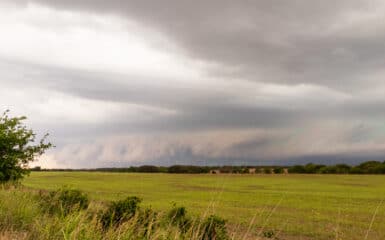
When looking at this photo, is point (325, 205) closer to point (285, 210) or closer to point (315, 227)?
point (285, 210)

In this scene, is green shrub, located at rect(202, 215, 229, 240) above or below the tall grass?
below

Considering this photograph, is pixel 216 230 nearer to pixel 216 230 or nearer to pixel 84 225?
pixel 216 230

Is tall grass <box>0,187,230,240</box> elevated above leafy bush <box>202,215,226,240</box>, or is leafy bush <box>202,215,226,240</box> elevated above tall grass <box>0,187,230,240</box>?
tall grass <box>0,187,230,240</box>

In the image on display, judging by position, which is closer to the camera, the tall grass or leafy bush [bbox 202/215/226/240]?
the tall grass

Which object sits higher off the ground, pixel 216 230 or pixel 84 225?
pixel 84 225

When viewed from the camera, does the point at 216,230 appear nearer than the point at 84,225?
No

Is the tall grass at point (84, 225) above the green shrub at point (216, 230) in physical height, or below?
above

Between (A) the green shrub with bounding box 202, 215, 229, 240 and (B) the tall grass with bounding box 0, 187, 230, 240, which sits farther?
(A) the green shrub with bounding box 202, 215, 229, 240

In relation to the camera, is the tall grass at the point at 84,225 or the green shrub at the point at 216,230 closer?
the tall grass at the point at 84,225

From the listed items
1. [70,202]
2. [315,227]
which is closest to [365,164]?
[315,227]

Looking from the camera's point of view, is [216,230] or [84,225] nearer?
[84,225]

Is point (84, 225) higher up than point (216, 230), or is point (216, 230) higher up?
point (84, 225)

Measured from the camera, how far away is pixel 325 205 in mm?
39781

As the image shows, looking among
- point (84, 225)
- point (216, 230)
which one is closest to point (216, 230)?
point (216, 230)
